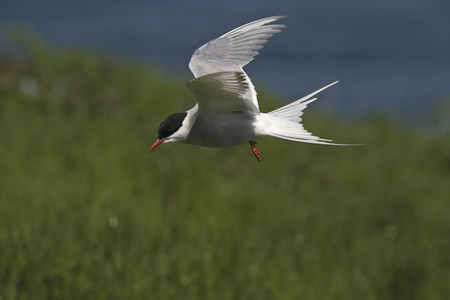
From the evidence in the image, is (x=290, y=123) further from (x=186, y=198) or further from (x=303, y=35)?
(x=303, y=35)

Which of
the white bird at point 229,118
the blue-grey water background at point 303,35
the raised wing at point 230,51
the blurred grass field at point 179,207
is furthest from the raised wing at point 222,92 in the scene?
the blue-grey water background at point 303,35

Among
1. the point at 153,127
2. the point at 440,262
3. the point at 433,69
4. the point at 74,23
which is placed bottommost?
the point at 433,69

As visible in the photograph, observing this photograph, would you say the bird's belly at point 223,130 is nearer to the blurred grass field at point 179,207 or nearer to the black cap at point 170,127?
the black cap at point 170,127

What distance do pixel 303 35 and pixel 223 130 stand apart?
20.3 metres

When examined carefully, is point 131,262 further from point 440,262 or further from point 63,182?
point 440,262

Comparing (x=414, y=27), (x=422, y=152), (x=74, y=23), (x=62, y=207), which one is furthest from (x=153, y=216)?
(x=414, y=27)

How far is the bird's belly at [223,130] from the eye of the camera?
1524 mm

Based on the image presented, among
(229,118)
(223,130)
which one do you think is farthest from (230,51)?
(223,130)

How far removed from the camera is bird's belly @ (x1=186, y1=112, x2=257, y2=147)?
5.00ft

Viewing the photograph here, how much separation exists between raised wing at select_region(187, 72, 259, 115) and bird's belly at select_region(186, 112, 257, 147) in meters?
0.02

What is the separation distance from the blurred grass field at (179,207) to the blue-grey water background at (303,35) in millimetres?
7228

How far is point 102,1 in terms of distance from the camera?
25.1m

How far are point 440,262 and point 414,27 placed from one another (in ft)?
55.5

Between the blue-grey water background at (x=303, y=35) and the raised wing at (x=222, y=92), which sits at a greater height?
the raised wing at (x=222, y=92)
